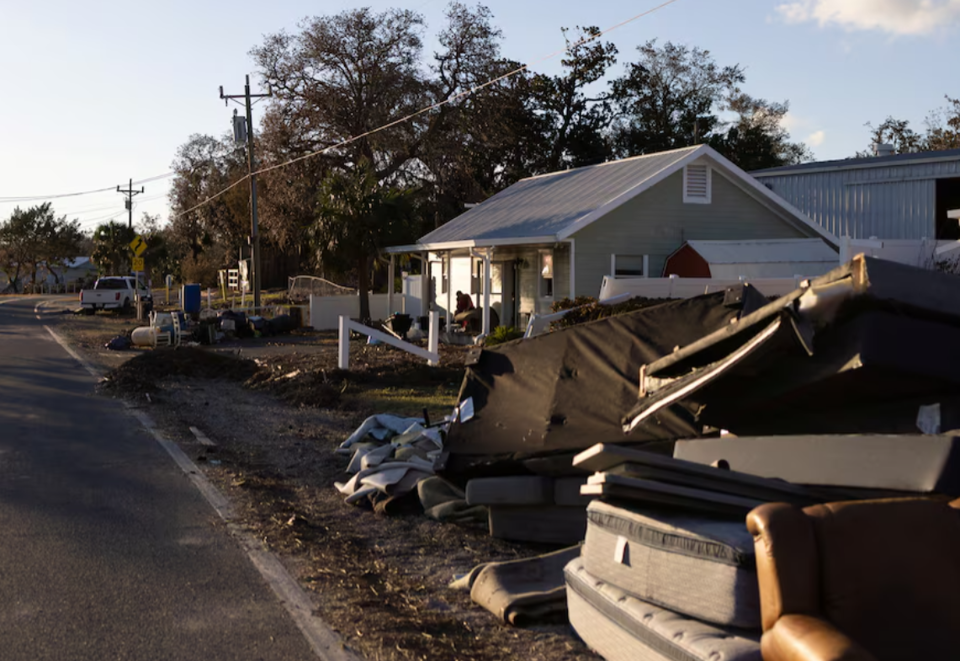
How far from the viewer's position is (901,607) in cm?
366

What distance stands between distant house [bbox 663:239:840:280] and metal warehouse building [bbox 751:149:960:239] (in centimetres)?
705

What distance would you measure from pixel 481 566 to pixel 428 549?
1.04 metres

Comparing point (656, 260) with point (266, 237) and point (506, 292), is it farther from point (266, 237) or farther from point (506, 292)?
point (266, 237)

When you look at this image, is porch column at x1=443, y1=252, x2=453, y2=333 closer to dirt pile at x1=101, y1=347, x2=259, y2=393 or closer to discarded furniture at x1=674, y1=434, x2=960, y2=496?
Answer: dirt pile at x1=101, y1=347, x2=259, y2=393

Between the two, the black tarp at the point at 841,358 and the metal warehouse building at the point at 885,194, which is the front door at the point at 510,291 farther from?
the black tarp at the point at 841,358

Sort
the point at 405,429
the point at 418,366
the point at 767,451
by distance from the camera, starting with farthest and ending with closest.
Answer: the point at 418,366 < the point at 405,429 < the point at 767,451

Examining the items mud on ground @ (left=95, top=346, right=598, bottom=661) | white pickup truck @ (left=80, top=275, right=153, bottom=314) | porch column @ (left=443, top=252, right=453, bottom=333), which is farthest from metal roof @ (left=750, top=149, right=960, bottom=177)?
white pickup truck @ (left=80, top=275, right=153, bottom=314)

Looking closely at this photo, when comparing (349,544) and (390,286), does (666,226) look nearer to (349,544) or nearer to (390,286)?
(390,286)

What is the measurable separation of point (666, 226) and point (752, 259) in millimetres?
2418

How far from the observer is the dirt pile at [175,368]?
1700cm

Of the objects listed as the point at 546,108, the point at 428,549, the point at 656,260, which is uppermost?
the point at 546,108

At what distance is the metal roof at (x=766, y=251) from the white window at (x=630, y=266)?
4.09 feet

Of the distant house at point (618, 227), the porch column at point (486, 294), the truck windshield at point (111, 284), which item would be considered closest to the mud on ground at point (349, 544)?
the porch column at point (486, 294)

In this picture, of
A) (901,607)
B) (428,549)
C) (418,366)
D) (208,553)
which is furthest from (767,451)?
(418,366)
